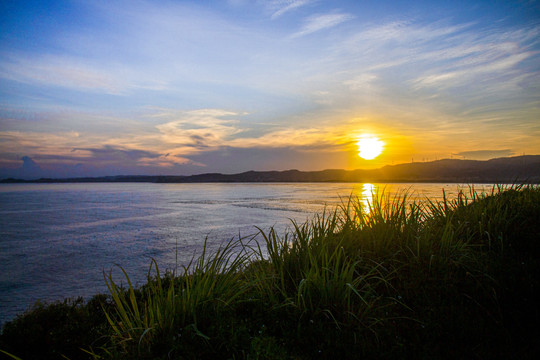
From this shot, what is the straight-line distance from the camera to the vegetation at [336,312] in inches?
117

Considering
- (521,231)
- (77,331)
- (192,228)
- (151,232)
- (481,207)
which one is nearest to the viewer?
(77,331)

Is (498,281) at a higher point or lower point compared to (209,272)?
lower

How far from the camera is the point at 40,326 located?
4738 millimetres

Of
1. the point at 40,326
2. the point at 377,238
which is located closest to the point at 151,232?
the point at 40,326

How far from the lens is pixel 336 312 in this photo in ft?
11.7

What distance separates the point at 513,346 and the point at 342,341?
5.36 ft

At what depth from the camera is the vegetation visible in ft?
9.77

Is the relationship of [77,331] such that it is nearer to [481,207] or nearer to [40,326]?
[40,326]

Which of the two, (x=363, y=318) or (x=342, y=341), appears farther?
(x=363, y=318)

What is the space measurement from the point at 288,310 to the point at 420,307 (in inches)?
61.0

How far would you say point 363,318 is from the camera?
136 inches

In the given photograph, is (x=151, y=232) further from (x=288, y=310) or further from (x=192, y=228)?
(x=288, y=310)

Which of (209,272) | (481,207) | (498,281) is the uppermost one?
(481,207)

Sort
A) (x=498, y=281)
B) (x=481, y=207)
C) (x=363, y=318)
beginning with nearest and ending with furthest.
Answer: (x=363, y=318)
(x=498, y=281)
(x=481, y=207)
